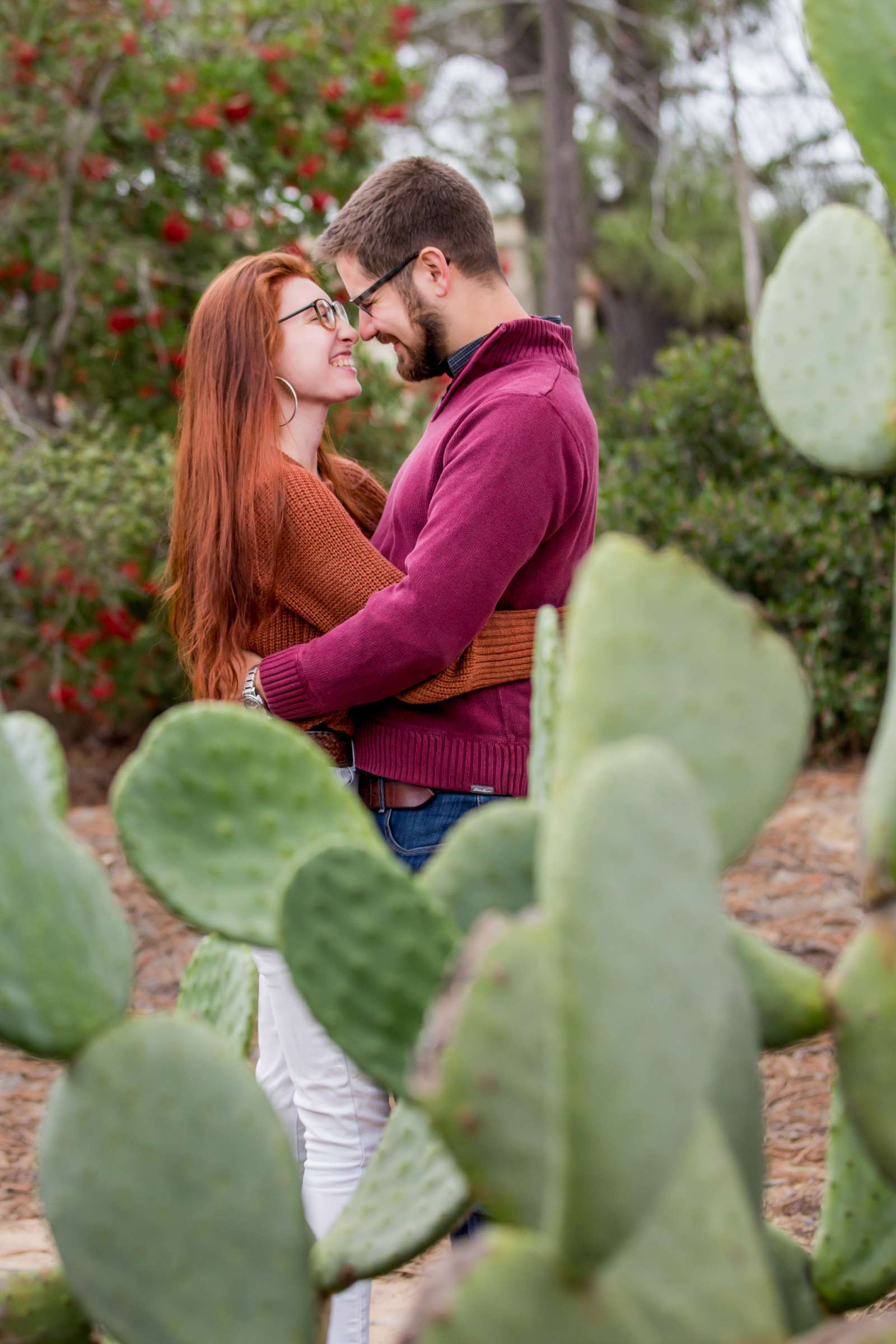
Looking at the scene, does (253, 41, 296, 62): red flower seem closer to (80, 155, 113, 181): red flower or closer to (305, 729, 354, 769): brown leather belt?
(80, 155, 113, 181): red flower

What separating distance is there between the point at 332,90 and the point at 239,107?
44 centimetres

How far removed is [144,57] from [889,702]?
20.2 feet

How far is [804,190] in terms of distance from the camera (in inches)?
414

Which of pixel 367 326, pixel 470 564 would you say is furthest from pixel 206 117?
pixel 470 564

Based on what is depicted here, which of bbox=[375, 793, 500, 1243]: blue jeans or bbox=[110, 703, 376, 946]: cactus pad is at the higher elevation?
bbox=[110, 703, 376, 946]: cactus pad

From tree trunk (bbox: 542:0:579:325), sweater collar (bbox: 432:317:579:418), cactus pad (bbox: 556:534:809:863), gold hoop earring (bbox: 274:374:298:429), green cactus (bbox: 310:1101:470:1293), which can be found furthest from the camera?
tree trunk (bbox: 542:0:579:325)

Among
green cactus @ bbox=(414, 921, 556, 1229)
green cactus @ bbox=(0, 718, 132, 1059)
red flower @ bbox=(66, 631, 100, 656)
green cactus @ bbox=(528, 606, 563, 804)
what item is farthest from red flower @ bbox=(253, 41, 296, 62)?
green cactus @ bbox=(414, 921, 556, 1229)

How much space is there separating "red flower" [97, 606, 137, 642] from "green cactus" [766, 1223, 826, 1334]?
539 cm

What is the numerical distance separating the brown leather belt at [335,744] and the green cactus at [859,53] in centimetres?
145

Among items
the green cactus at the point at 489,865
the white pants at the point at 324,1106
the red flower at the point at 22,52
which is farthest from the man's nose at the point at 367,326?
the red flower at the point at 22,52

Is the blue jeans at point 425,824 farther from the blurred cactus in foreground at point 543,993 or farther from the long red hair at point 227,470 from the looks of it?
the blurred cactus in foreground at point 543,993

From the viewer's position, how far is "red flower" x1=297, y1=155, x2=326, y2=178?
6.37m

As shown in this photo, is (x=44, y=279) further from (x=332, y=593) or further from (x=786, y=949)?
(x=332, y=593)

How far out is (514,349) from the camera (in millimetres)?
2457
